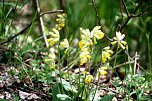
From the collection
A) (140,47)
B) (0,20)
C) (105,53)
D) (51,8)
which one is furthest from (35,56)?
(51,8)

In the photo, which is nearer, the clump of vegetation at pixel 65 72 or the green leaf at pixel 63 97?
the clump of vegetation at pixel 65 72

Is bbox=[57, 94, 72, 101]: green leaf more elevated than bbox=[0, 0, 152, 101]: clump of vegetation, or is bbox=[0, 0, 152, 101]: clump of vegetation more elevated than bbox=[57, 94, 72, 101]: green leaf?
bbox=[0, 0, 152, 101]: clump of vegetation

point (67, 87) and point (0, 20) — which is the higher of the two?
point (0, 20)

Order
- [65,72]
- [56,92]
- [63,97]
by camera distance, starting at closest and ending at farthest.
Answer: [63,97]
[56,92]
[65,72]

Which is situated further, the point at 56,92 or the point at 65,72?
the point at 65,72

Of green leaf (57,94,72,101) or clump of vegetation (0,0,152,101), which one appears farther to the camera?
green leaf (57,94,72,101)

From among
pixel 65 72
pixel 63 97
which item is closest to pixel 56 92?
pixel 63 97

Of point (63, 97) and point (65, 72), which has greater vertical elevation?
point (65, 72)

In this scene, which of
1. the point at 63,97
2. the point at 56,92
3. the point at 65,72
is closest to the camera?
the point at 63,97

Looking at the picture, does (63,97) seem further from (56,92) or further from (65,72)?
(65,72)

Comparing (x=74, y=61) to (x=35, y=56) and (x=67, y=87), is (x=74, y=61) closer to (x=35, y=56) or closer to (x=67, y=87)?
(x=35, y=56)

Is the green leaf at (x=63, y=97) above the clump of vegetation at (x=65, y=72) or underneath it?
underneath
